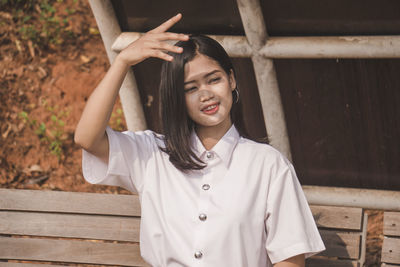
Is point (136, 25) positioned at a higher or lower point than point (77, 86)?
higher

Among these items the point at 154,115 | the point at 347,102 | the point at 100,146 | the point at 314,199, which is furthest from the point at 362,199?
the point at 100,146

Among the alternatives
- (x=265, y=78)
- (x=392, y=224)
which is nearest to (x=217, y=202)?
(x=392, y=224)

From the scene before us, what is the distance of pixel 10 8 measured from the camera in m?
5.92

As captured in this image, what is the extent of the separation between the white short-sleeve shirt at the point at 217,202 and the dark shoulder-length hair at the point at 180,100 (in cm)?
6

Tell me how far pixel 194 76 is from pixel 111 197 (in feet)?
3.29

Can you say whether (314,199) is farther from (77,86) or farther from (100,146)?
(77,86)

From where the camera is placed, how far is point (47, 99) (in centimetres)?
531

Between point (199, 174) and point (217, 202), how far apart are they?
17 cm

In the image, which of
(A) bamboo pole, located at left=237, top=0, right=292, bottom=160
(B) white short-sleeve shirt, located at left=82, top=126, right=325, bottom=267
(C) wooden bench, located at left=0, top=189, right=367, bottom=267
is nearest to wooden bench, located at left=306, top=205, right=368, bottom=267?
(C) wooden bench, located at left=0, top=189, right=367, bottom=267

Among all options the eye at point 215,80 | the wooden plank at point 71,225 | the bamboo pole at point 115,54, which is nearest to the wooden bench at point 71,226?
the wooden plank at point 71,225

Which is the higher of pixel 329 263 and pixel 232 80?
pixel 232 80

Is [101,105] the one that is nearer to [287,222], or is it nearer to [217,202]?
[217,202]

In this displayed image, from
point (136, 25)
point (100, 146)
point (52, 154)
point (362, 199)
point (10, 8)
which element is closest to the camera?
point (100, 146)

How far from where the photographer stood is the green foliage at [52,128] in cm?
511
